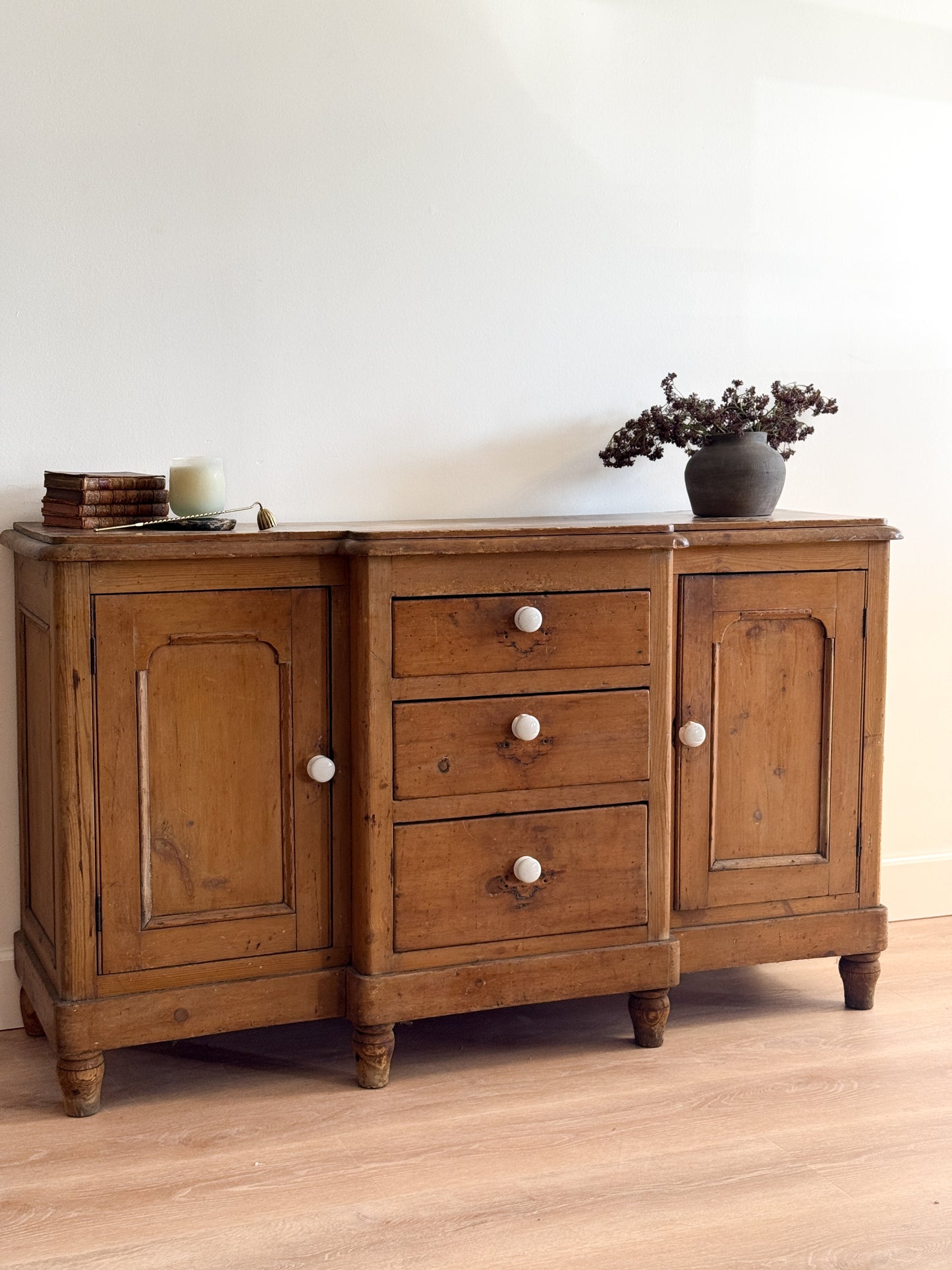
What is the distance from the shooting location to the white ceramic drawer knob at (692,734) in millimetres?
2285

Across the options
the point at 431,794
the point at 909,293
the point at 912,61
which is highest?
the point at 912,61

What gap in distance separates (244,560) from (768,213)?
1406 millimetres

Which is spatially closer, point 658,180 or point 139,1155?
point 139,1155

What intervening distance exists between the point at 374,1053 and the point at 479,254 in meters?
1.47

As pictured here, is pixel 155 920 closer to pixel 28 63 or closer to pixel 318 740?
pixel 318 740

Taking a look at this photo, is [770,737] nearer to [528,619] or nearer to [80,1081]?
[528,619]

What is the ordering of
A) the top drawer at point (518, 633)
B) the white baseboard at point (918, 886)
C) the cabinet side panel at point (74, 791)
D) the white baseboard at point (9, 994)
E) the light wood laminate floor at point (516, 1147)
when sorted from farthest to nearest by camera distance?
the white baseboard at point (918, 886) → the white baseboard at point (9, 994) → the top drawer at point (518, 633) → the cabinet side panel at point (74, 791) → the light wood laminate floor at point (516, 1147)

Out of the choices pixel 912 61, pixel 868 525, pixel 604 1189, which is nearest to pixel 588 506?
pixel 868 525

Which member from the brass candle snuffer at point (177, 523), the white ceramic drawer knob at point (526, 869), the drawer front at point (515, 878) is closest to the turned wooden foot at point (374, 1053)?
the drawer front at point (515, 878)

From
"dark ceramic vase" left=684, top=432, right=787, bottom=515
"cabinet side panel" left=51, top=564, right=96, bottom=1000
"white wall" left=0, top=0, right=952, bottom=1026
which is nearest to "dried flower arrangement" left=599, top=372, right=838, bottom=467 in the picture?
"dark ceramic vase" left=684, top=432, right=787, bottom=515

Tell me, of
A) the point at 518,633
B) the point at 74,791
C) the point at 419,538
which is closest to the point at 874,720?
the point at 518,633

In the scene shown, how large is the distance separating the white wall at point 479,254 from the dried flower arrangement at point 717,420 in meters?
0.17

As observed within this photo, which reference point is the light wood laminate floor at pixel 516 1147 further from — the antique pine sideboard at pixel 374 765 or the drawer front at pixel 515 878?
the drawer front at pixel 515 878

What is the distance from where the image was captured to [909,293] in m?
2.87
